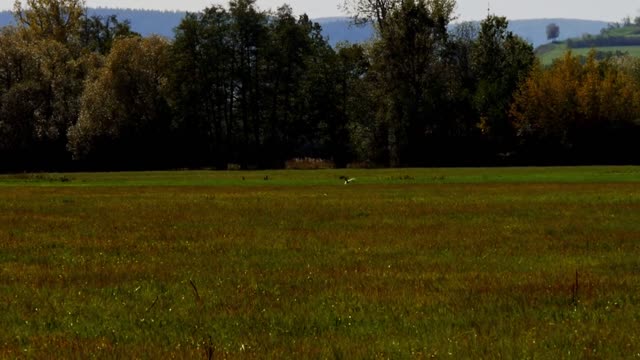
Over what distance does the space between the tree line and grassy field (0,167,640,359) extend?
72.3m

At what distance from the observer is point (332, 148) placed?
368 ft

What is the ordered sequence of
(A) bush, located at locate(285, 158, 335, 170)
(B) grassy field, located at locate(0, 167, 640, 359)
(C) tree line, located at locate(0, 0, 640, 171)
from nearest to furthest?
(B) grassy field, located at locate(0, 167, 640, 359), (C) tree line, located at locate(0, 0, 640, 171), (A) bush, located at locate(285, 158, 335, 170)

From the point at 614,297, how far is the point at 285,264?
7281 millimetres

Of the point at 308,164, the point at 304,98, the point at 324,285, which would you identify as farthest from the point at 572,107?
the point at 324,285

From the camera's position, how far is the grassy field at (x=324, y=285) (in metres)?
9.80

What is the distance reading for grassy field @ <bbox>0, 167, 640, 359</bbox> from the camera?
9805mm

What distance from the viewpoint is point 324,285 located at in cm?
1408

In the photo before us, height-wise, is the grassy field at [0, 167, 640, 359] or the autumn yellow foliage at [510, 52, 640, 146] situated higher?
the autumn yellow foliage at [510, 52, 640, 146]

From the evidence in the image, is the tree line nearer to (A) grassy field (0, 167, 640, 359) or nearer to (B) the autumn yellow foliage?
(B) the autumn yellow foliage

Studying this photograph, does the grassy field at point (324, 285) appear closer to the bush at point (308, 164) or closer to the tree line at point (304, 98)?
the tree line at point (304, 98)

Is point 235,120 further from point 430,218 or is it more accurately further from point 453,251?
point 453,251

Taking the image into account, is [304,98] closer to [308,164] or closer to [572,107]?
[308,164]

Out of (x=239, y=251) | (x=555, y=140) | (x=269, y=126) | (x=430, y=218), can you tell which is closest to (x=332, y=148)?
(x=269, y=126)

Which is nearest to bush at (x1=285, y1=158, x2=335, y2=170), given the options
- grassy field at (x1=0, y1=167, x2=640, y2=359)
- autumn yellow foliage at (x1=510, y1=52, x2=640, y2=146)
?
autumn yellow foliage at (x1=510, y1=52, x2=640, y2=146)
